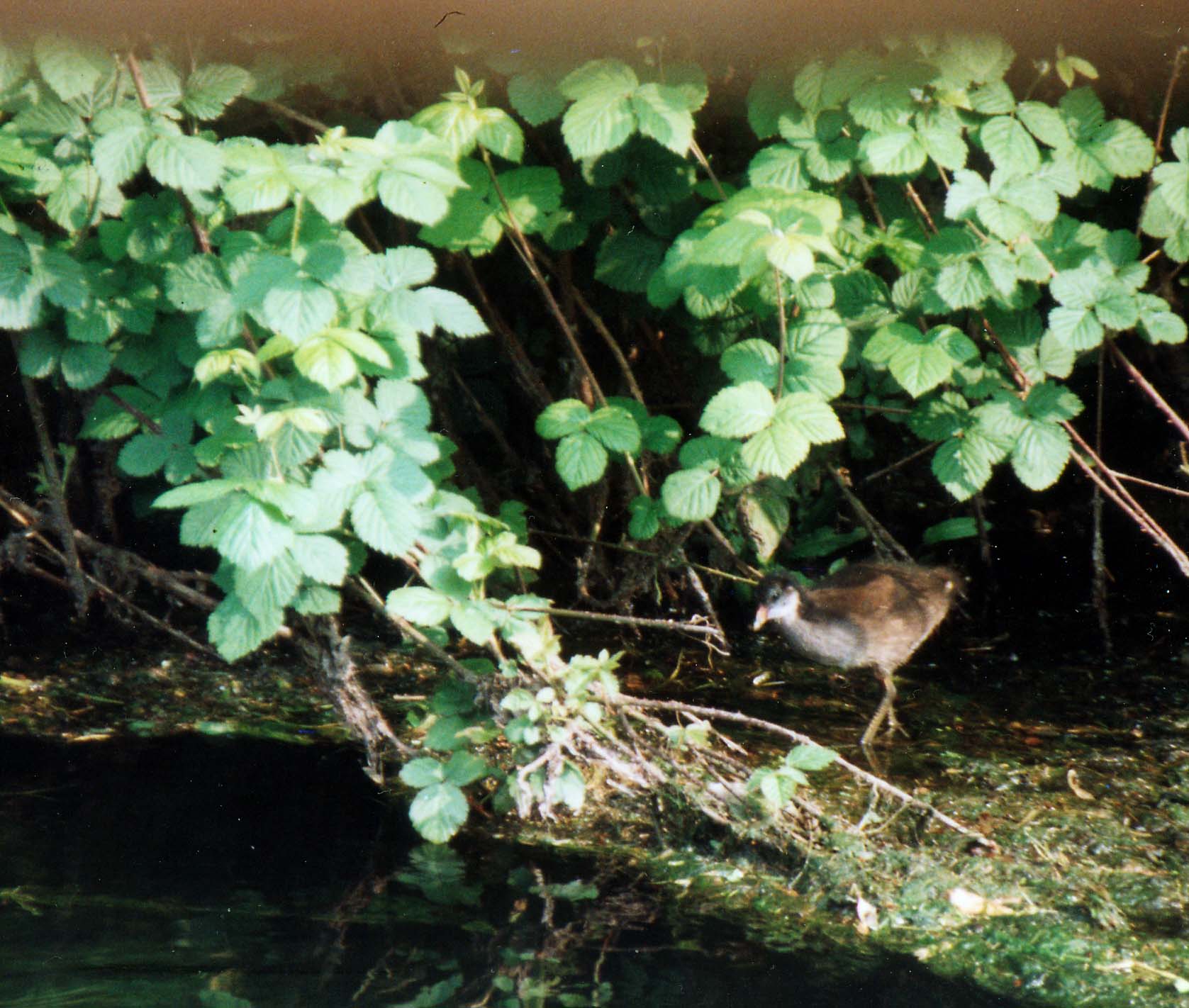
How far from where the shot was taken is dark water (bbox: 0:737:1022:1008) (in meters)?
3.00

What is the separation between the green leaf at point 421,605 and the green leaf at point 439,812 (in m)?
0.52

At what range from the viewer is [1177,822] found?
3861 mm

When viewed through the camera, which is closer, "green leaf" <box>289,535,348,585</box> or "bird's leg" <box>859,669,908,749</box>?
"green leaf" <box>289,535,348,585</box>

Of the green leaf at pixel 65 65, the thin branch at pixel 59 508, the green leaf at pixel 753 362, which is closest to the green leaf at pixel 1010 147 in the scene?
the green leaf at pixel 753 362

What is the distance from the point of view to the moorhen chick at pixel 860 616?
16.1 ft

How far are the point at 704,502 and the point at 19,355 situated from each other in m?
2.05

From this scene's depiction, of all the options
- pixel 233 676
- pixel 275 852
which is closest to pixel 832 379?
pixel 275 852

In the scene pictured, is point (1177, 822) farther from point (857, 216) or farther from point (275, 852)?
point (275, 852)

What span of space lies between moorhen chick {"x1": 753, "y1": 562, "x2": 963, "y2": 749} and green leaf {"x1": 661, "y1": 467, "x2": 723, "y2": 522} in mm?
1071

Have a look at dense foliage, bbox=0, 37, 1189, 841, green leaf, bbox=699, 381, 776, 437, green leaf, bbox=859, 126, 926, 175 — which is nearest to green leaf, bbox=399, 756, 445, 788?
dense foliage, bbox=0, 37, 1189, 841

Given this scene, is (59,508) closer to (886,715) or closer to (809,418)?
(809,418)

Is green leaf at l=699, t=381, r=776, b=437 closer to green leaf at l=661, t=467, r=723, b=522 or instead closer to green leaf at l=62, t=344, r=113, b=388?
green leaf at l=661, t=467, r=723, b=522

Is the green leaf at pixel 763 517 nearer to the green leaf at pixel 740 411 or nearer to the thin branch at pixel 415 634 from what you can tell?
the green leaf at pixel 740 411

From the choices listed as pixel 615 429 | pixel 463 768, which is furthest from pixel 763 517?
pixel 463 768
